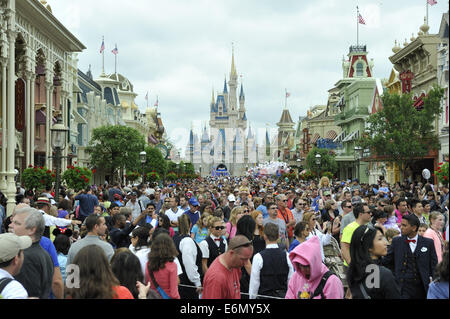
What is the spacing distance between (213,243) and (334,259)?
2.14 metres

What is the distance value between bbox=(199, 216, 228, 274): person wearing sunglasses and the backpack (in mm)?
1804

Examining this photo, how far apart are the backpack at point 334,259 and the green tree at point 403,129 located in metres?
29.6

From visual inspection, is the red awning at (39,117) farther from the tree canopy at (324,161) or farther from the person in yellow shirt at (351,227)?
the tree canopy at (324,161)

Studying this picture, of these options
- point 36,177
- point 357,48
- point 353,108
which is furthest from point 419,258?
point 357,48

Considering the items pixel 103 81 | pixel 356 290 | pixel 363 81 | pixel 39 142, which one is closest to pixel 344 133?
pixel 363 81

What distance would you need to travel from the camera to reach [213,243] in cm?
885

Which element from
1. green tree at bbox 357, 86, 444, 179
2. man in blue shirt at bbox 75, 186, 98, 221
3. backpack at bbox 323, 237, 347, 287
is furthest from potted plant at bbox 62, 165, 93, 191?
green tree at bbox 357, 86, 444, 179

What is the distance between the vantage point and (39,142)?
3653cm

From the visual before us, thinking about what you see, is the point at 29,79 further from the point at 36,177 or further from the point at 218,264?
the point at 218,264

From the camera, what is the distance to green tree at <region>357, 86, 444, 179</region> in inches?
1507

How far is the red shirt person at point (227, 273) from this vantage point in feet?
18.4

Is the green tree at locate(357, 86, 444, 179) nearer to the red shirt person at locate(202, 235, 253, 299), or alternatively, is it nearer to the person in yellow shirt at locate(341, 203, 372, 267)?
the person in yellow shirt at locate(341, 203, 372, 267)
